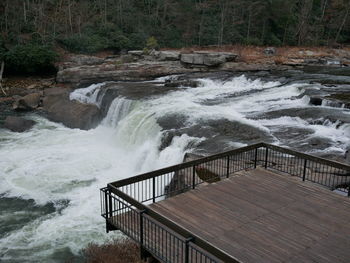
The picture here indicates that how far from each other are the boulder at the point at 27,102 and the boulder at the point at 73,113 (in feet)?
3.06

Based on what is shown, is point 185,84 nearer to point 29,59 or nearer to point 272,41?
point 29,59

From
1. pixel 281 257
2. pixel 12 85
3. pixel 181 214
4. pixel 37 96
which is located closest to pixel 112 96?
pixel 37 96

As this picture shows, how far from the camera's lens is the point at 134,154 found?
16.4 m

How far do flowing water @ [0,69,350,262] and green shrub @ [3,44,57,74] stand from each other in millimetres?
7593

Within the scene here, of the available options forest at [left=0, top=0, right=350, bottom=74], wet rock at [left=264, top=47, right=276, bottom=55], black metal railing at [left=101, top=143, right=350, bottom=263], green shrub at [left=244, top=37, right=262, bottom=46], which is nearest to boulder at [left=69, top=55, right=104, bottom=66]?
forest at [left=0, top=0, right=350, bottom=74]

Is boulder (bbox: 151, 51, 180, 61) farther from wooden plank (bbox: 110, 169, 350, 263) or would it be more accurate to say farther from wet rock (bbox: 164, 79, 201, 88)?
wooden plank (bbox: 110, 169, 350, 263)

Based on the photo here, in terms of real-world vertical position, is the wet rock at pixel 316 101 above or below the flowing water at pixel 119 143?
above

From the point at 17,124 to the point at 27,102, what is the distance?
4165 mm

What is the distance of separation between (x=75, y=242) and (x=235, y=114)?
10471 millimetres

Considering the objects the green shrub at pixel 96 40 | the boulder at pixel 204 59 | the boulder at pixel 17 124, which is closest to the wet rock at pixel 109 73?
the boulder at pixel 204 59

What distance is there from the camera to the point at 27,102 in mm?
25250

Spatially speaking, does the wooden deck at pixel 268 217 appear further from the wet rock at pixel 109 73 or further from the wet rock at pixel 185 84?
the wet rock at pixel 109 73

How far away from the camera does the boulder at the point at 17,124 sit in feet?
70.2

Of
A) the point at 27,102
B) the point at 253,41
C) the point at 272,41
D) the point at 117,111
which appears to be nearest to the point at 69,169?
the point at 117,111
